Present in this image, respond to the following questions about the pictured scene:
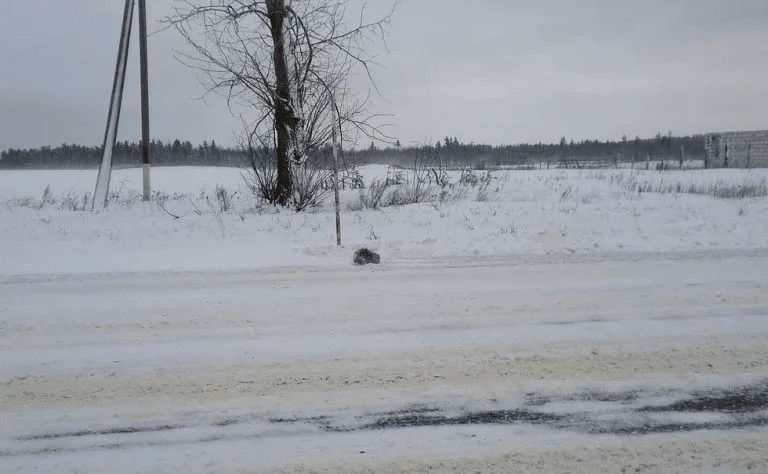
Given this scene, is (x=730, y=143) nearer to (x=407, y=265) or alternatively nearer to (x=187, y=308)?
(x=407, y=265)

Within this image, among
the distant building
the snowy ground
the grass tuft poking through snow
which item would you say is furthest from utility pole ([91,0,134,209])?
the distant building

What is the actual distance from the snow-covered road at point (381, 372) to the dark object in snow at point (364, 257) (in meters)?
1.18

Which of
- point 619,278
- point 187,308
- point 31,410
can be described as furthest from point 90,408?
point 619,278

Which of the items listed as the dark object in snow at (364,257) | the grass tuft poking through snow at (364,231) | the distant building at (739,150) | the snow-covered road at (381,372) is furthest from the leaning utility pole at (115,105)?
the distant building at (739,150)

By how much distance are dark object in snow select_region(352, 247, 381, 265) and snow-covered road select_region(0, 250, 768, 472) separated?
118cm

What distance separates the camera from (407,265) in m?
7.21

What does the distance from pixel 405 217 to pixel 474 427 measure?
8.62 metres

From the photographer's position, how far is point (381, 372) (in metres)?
3.52

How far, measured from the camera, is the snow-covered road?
Answer: 261cm

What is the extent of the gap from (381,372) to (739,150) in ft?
152

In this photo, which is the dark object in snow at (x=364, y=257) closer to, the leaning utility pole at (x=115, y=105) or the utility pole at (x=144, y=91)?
the leaning utility pole at (x=115, y=105)

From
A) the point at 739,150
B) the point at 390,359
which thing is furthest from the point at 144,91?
the point at 739,150

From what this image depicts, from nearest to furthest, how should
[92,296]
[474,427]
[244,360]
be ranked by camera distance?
[474,427] < [244,360] < [92,296]

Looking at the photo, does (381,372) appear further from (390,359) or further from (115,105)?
(115,105)
